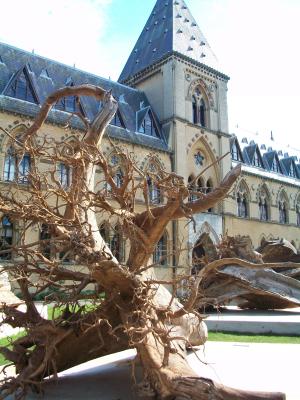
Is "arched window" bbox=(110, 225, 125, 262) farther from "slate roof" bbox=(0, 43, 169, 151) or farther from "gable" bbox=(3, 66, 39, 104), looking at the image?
"gable" bbox=(3, 66, 39, 104)

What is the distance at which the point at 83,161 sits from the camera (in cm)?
438

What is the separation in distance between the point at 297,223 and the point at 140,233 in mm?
41794

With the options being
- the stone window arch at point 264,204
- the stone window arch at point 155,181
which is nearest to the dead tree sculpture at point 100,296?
the stone window arch at point 155,181

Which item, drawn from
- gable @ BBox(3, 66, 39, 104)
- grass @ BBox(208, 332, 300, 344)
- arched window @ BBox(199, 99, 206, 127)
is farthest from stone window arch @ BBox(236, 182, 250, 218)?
grass @ BBox(208, 332, 300, 344)

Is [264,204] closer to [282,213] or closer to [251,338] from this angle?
[282,213]

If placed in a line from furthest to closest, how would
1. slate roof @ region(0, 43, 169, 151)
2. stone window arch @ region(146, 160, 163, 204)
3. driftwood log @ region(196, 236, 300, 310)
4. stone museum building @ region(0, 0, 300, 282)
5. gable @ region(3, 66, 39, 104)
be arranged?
stone museum building @ region(0, 0, 300, 282), slate roof @ region(0, 43, 169, 151), gable @ region(3, 66, 39, 104), driftwood log @ region(196, 236, 300, 310), stone window arch @ region(146, 160, 163, 204)

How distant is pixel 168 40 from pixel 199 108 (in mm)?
5782

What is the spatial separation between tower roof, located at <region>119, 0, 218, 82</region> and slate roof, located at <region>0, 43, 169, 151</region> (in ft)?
11.9

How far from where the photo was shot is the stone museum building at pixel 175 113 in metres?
25.6

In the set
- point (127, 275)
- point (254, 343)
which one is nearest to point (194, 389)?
point (127, 275)

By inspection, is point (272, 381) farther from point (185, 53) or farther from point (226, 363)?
point (185, 53)

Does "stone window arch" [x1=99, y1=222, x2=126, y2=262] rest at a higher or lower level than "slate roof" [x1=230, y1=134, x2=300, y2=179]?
lower

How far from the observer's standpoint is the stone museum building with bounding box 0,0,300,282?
25.6 metres

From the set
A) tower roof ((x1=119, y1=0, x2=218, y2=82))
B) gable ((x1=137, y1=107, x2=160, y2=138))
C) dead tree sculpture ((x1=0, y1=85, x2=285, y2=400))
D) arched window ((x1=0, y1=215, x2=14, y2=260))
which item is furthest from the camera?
tower roof ((x1=119, y1=0, x2=218, y2=82))
